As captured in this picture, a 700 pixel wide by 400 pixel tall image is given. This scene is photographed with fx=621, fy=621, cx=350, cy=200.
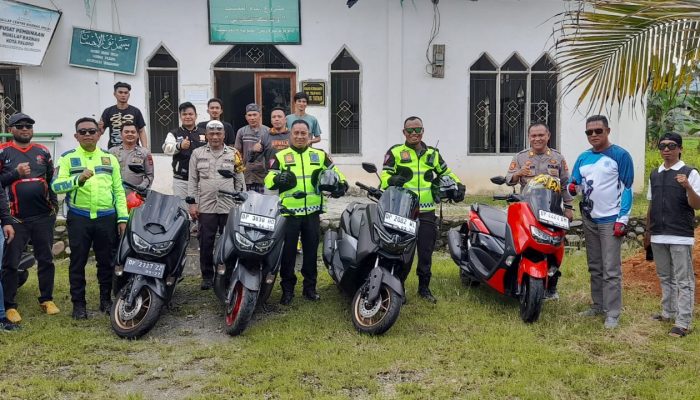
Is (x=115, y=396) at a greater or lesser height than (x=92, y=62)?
lesser

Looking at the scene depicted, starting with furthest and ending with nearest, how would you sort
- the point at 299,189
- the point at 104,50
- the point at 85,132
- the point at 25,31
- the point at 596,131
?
the point at 104,50
the point at 25,31
the point at 299,189
the point at 85,132
the point at 596,131

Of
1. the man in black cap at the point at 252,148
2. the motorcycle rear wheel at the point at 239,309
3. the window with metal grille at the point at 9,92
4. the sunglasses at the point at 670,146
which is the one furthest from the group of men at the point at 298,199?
the window with metal grille at the point at 9,92

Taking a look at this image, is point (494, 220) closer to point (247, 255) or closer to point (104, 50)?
point (247, 255)

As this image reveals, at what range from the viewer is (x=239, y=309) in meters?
4.62

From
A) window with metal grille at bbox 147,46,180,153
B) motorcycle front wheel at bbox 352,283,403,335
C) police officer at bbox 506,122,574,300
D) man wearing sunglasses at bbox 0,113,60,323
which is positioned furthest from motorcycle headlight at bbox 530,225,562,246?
window with metal grille at bbox 147,46,180,153

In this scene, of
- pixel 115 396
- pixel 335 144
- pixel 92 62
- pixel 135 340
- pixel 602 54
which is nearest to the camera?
pixel 115 396

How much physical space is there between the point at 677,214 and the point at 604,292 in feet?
2.73

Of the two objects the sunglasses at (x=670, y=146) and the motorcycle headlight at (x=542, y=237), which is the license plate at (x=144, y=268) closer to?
the motorcycle headlight at (x=542, y=237)

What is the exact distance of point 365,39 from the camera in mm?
10617

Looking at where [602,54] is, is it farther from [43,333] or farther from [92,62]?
[92,62]

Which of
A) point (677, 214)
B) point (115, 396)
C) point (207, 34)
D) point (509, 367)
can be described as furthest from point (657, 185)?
point (207, 34)

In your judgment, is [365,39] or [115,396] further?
[365,39]

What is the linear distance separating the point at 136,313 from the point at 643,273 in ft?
16.4

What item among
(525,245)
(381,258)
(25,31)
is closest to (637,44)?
(525,245)
